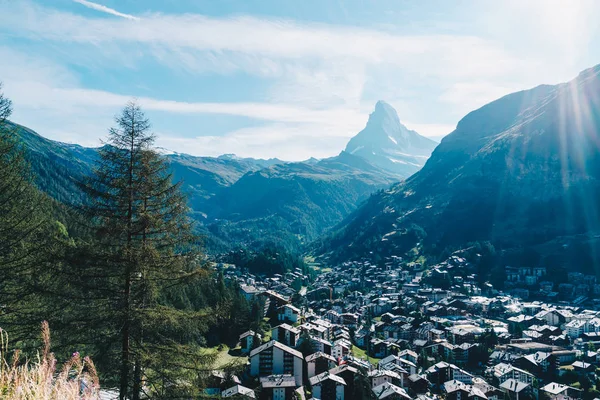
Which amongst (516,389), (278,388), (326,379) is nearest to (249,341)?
(326,379)

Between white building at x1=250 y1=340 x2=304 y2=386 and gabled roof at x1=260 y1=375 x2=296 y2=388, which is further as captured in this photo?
white building at x1=250 y1=340 x2=304 y2=386

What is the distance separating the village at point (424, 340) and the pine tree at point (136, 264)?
2519mm

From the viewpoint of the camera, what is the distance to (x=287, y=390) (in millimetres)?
44344

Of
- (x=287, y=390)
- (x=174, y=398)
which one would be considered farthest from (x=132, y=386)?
(x=287, y=390)

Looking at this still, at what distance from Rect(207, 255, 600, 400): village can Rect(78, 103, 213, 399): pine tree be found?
252cm

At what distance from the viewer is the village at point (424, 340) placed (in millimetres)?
51219

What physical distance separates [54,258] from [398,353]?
223ft

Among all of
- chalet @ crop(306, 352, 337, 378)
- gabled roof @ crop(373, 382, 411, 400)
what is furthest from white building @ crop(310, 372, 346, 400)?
chalet @ crop(306, 352, 337, 378)

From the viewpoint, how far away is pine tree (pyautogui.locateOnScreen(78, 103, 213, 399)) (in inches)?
519

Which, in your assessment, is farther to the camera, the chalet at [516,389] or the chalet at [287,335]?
the chalet at [287,335]

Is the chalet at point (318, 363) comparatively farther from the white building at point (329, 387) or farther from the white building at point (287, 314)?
the white building at point (287, 314)

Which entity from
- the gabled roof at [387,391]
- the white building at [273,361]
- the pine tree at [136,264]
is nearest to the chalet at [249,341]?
the white building at [273,361]

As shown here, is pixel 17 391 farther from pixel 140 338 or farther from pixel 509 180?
pixel 509 180

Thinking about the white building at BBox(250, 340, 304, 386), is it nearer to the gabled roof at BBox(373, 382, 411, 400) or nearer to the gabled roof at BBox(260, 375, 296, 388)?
the gabled roof at BBox(260, 375, 296, 388)
